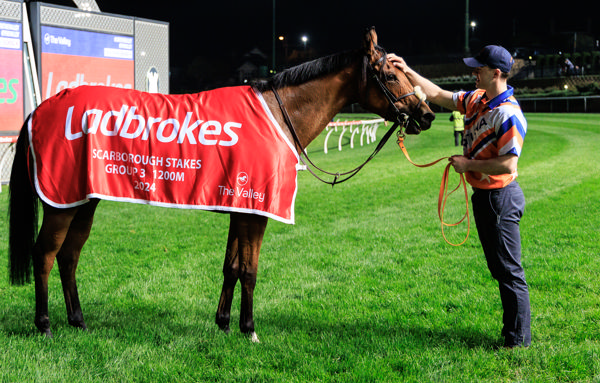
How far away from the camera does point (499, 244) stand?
342 centimetres

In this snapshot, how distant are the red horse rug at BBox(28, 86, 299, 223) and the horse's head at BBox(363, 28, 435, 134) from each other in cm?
67

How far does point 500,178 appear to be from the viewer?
342 cm

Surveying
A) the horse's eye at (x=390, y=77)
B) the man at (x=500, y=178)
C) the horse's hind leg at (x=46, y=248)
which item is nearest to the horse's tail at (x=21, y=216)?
the horse's hind leg at (x=46, y=248)

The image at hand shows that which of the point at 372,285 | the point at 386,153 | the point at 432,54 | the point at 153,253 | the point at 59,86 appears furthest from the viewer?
the point at 432,54

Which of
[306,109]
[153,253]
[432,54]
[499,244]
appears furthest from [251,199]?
[432,54]

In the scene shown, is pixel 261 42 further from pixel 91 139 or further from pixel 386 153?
pixel 91 139

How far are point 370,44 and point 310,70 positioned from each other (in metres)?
0.43

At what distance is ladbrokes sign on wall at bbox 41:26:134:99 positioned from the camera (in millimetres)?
10206

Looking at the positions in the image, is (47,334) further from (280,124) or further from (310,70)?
(310,70)

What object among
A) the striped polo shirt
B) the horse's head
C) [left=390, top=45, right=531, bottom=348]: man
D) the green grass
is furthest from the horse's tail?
the striped polo shirt

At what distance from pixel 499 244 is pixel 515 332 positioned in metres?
0.56

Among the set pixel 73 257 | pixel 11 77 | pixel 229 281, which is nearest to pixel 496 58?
pixel 229 281

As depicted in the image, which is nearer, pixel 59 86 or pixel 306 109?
pixel 306 109

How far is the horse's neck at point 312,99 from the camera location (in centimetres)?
366
